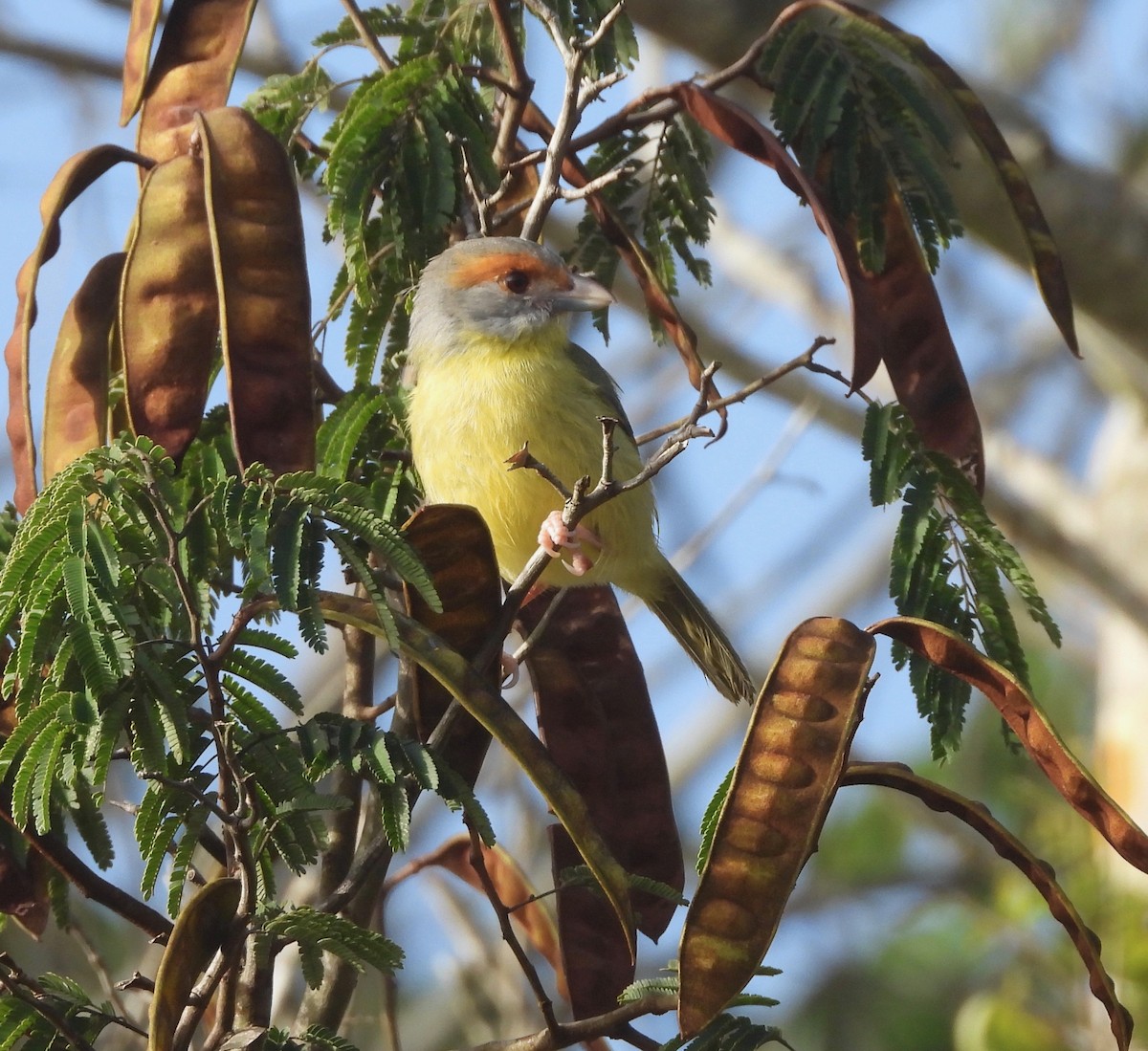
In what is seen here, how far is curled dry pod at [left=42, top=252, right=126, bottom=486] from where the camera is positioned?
7.99 feet

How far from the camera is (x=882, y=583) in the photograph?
10359 mm

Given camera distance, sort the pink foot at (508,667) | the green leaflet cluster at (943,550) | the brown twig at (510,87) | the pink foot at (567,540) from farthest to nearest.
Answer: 1. the pink foot at (508,667)
2. the brown twig at (510,87)
3. the pink foot at (567,540)
4. the green leaflet cluster at (943,550)

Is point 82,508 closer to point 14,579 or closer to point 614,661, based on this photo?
point 14,579

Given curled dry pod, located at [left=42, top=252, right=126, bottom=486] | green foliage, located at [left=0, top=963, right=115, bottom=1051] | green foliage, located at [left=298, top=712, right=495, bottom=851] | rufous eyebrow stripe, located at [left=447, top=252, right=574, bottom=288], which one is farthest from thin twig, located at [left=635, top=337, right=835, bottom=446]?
rufous eyebrow stripe, located at [left=447, top=252, right=574, bottom=288]

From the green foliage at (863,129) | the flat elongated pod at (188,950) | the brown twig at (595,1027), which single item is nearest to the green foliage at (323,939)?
the flat elongated pod at (188,950)

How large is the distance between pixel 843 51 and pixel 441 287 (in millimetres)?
1215

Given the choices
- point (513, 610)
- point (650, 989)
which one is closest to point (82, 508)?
point (513, 610)

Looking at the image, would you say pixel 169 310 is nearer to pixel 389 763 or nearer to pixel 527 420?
pixel 389 763

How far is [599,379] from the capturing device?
400cm

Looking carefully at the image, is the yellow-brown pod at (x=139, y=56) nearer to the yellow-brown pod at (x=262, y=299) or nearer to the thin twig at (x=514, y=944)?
the yellow-brown pod at (x=262, y=299)

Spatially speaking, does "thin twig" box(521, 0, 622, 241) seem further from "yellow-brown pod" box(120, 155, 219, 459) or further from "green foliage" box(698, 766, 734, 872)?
"green foliage" box(698, 766, 734, 872)

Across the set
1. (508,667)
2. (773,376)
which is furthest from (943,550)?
(508,667)

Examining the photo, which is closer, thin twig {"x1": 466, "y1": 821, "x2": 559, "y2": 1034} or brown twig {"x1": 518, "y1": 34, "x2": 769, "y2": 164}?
thin twig {"x1": 466, "y1": 821, "x2": 559, "y2": 1034}

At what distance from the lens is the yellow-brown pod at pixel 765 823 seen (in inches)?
78.0
